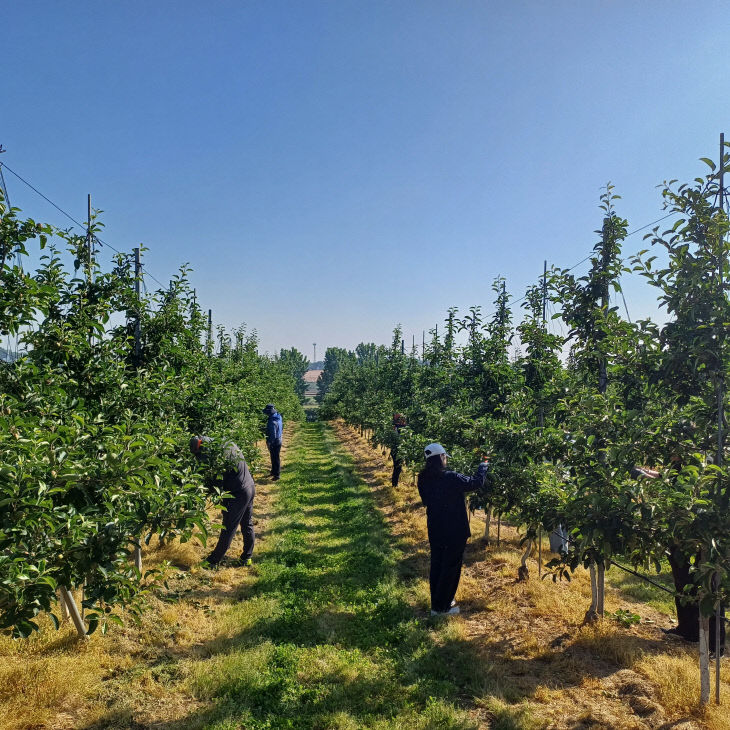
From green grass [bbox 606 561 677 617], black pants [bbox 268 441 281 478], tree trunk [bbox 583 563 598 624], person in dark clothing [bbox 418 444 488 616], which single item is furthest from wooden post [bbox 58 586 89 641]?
black pants [bbox 268 441 281 478]

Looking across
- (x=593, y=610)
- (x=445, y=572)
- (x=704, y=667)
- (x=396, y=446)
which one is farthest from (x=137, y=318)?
(x=396, y=446)

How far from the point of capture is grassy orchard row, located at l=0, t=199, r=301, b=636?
2.91 meters

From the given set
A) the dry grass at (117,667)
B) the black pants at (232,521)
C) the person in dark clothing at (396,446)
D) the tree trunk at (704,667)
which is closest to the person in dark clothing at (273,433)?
the person in dark clothing at (396,446)

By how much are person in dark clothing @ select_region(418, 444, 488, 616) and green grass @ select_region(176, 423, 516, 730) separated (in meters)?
0.45

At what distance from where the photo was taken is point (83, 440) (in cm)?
380

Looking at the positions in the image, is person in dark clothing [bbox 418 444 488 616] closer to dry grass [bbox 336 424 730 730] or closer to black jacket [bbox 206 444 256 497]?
dry grass [bbox 336 424 730 730]

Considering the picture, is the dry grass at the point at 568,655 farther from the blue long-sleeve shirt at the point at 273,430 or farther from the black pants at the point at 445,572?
the blue long-sleeve shirt at the point at 273,430

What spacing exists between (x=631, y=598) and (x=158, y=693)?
267 inches

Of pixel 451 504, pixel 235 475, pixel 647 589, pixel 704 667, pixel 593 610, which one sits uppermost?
pixel 235 475

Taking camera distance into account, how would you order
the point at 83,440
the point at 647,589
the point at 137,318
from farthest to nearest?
the point at 647,589 < the point at 137,318 < the point at 83,440

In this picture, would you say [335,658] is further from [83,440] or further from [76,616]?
[83,440]

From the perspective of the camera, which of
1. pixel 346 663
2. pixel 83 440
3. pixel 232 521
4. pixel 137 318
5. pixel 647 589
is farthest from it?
pixel 232 521

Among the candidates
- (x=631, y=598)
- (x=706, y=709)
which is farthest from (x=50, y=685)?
(x=631, y=598)

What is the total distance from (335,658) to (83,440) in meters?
3.75
